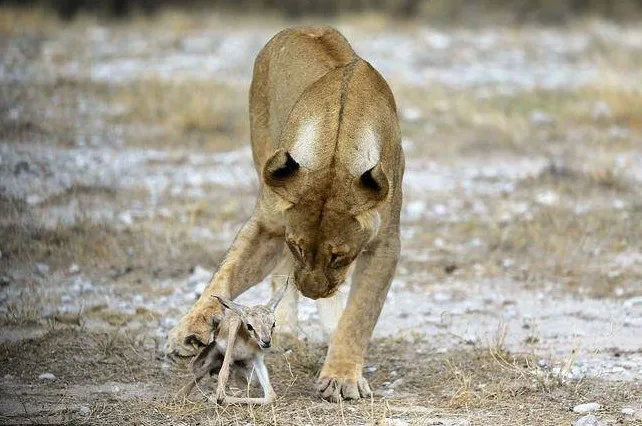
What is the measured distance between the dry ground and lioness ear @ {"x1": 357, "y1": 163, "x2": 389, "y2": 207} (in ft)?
2.58

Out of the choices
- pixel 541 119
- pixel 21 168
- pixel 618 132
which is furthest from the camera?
pixel 541 119

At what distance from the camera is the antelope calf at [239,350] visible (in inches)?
192

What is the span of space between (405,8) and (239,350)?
16.6 meters

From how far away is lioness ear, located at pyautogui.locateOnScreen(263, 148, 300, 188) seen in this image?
4.89 m

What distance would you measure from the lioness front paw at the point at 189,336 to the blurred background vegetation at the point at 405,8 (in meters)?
15.2

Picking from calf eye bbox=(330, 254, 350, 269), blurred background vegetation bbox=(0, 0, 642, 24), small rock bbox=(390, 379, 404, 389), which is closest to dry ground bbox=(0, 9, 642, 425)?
small rock bbox=(390, 379, 404, 389)

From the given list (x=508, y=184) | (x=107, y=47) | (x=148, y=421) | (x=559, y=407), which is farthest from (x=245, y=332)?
(x=107, y=47)

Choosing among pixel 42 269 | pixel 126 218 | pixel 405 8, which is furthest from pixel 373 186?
pixel 405 8

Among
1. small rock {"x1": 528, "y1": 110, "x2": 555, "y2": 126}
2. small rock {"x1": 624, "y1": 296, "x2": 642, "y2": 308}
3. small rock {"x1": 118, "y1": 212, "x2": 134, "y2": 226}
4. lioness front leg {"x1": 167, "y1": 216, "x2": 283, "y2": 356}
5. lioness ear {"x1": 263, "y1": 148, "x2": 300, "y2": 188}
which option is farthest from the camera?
small rock {"x1": 528, "y1": 110, "x2": 555, "y2": 126}

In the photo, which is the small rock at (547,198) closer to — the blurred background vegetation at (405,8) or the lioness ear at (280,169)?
the lioness ear at (280,169)

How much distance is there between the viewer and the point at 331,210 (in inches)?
192

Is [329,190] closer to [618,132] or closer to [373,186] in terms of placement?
[373,186]

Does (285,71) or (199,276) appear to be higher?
(285,71)

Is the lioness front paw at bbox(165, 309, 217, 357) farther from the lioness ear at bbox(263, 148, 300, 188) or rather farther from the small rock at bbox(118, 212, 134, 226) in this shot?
the small rock at bbox(118, 212, 134, 226)
